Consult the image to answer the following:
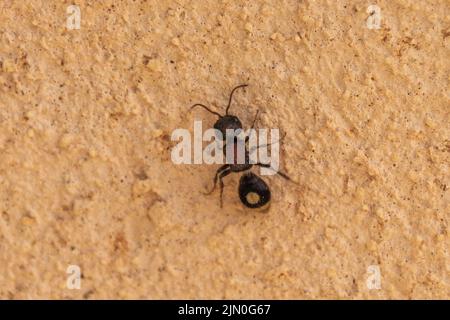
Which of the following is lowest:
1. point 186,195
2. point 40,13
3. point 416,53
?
point 186,195

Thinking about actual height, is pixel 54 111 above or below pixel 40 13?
below

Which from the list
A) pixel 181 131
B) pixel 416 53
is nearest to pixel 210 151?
pixel 181 131

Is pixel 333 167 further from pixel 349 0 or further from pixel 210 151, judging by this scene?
pixel 349 0
